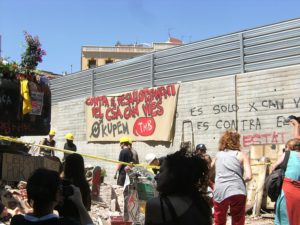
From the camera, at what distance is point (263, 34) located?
1146 cm

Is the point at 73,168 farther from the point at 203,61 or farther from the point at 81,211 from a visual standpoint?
the point at 203,61

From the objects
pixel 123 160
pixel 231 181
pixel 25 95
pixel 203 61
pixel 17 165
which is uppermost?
pixel 203 61

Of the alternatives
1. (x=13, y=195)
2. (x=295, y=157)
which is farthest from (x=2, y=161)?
(x=295, y=157)

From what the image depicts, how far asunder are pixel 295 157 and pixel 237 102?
6132 mm

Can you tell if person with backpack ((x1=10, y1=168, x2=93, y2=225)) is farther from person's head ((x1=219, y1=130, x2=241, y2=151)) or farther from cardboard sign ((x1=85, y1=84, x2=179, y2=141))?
cardboard sign ((x1=85, y1=84, x2=179, y2=141))

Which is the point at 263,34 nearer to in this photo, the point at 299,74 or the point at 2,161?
the point at 299,74

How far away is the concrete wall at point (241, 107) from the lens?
10766 millimetres

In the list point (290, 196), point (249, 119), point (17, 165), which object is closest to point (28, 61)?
point (17, 165)

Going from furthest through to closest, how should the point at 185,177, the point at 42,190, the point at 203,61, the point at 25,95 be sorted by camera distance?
the point at 203,61
the point at 25,95
the point at 185,177
the point at 42,190

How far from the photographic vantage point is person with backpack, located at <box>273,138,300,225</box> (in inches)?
220

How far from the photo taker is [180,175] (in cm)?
290

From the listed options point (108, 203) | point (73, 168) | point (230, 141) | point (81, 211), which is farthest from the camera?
point (108, 203)

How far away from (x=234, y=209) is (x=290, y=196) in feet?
2.62

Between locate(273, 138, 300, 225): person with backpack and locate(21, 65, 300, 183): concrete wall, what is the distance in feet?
16.5
